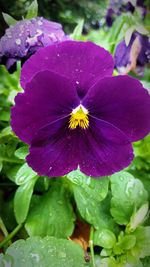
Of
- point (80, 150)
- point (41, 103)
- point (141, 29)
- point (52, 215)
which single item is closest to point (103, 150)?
point (80, 150)

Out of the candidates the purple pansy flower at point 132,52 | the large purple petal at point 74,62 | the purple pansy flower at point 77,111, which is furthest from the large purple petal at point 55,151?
the purple pansy flower at point 132,52

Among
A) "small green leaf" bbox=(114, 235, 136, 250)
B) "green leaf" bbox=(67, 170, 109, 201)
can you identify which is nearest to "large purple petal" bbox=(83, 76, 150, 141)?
"green leaf" bbox=(67, 170, 109, 201)

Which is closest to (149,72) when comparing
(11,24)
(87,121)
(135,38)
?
(135,38)

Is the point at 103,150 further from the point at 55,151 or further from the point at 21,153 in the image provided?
the point at 21,153

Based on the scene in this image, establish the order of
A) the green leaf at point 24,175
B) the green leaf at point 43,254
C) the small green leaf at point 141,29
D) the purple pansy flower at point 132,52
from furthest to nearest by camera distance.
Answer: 1. the purple pansy flower at point 132,52
2. the small green leaf at point 141,29
3. the green leaf at point 24,175
4. the green leaf at point 43,254

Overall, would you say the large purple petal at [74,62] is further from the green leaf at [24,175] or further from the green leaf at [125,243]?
the green leaf at [125,243]

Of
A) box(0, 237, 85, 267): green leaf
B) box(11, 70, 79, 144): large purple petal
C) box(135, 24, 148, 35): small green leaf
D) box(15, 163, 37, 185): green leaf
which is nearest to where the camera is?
box(11, 70, 79, 144): large purple petal

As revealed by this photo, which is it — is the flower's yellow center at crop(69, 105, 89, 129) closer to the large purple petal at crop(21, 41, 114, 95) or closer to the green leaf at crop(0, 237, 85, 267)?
the large purple petal at crop(21, 41, 114, 95)
